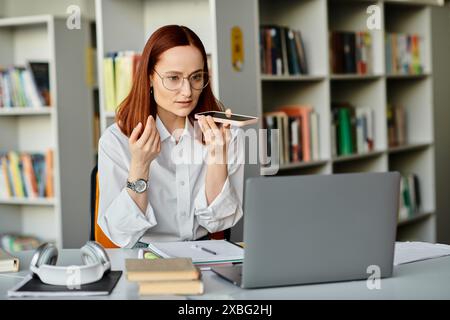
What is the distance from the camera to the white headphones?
4.86 ft

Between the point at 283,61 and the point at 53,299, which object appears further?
the point at 283,61

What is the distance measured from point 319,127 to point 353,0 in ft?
3.09

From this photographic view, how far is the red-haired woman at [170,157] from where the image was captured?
2.13 meters

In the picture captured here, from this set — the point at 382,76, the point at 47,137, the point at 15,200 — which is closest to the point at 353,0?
the point at 382,76

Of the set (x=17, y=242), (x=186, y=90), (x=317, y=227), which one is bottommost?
(x=17, y=242)

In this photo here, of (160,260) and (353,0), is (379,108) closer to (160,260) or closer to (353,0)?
(353,0)

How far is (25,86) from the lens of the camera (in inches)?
164

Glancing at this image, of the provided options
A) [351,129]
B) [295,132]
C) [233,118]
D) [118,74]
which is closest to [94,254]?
[233,118]

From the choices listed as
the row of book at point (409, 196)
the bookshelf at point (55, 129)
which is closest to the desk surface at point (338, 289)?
the bookshelf at point (55, 129)

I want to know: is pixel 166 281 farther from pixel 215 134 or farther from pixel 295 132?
pixel 295 132

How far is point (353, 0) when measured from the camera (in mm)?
4426

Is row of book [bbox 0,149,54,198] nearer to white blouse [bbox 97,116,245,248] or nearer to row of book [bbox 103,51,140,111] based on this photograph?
row of book [bbox 103,51,140,111]

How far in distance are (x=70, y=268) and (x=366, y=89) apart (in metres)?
3.40

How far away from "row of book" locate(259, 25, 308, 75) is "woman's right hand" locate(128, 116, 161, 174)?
1.68 m
